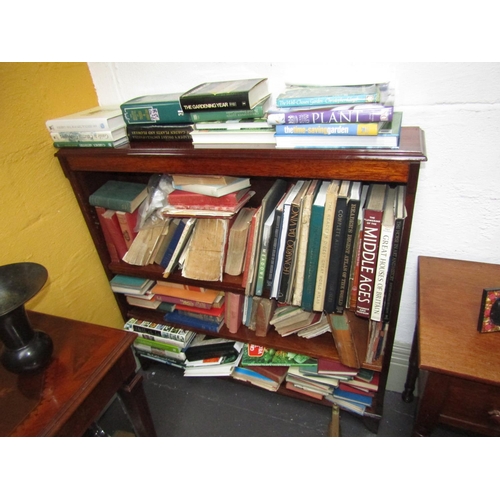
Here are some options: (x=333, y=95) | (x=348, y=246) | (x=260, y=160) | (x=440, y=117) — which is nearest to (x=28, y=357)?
(x=260, y=160)

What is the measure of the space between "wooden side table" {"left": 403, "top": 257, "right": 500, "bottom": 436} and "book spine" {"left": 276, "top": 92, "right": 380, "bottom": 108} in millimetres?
586

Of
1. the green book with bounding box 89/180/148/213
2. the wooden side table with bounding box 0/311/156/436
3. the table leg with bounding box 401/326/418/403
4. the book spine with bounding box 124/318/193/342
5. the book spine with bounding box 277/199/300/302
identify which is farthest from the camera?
the book spine with bounding box 124/318/193/342

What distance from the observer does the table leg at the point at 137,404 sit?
3.27 feet

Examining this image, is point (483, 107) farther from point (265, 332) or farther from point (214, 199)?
point (265, 332)

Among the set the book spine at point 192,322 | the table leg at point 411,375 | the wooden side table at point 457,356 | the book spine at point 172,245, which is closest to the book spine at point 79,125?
the book spine at point 172,245

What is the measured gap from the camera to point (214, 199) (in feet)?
3.46

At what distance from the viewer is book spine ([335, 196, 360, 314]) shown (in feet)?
2.91

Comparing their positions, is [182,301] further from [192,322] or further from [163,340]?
[163,340]

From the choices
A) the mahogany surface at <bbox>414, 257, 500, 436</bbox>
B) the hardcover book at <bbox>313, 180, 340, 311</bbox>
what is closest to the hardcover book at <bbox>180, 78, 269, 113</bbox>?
the hardcover book at <bbox>313, 180, 340, 311</bbox>

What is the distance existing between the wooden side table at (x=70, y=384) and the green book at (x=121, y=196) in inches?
16.5

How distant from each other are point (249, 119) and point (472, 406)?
971 millimetres

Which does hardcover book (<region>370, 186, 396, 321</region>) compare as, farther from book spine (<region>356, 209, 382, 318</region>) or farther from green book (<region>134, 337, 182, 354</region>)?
green book (<region>134, 337, 182, 354</region>)

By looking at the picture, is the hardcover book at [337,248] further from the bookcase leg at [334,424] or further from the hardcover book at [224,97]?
the bookcase leg at [334,424]
